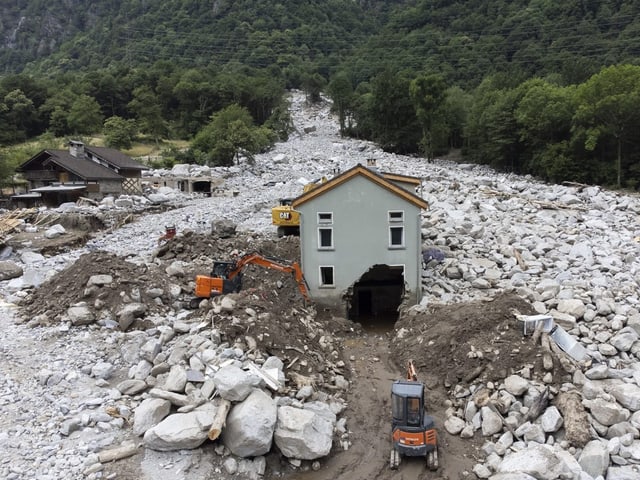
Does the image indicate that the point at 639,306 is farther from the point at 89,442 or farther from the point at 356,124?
the point at 356,124

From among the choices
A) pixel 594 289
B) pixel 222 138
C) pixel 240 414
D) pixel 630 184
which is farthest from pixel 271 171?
pixel 240 414

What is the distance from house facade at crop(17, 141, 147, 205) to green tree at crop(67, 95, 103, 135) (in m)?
28.8

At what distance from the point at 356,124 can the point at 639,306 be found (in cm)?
7562

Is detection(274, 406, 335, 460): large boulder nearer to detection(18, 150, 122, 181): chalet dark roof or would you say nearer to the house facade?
the house facade

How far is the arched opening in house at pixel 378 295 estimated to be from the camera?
2141 cm

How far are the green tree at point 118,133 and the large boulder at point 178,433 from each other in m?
64.9

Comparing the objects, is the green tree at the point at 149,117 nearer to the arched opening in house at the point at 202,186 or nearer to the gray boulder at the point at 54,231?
the arched opening in house at the point at 202,186

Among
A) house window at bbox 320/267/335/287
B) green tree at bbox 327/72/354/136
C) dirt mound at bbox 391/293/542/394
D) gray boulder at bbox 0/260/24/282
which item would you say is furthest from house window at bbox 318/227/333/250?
green tree at bbox 327/72/354/136

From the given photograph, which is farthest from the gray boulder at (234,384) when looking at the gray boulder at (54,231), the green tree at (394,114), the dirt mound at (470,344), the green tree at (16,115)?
the green tree at (16,115)

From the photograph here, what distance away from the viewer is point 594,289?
17094 mm

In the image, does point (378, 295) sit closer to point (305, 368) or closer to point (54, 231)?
point (305, 368)

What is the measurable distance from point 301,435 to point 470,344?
19.0 ft

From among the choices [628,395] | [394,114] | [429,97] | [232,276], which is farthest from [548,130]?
[628,395]

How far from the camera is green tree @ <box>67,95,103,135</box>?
240 ft
